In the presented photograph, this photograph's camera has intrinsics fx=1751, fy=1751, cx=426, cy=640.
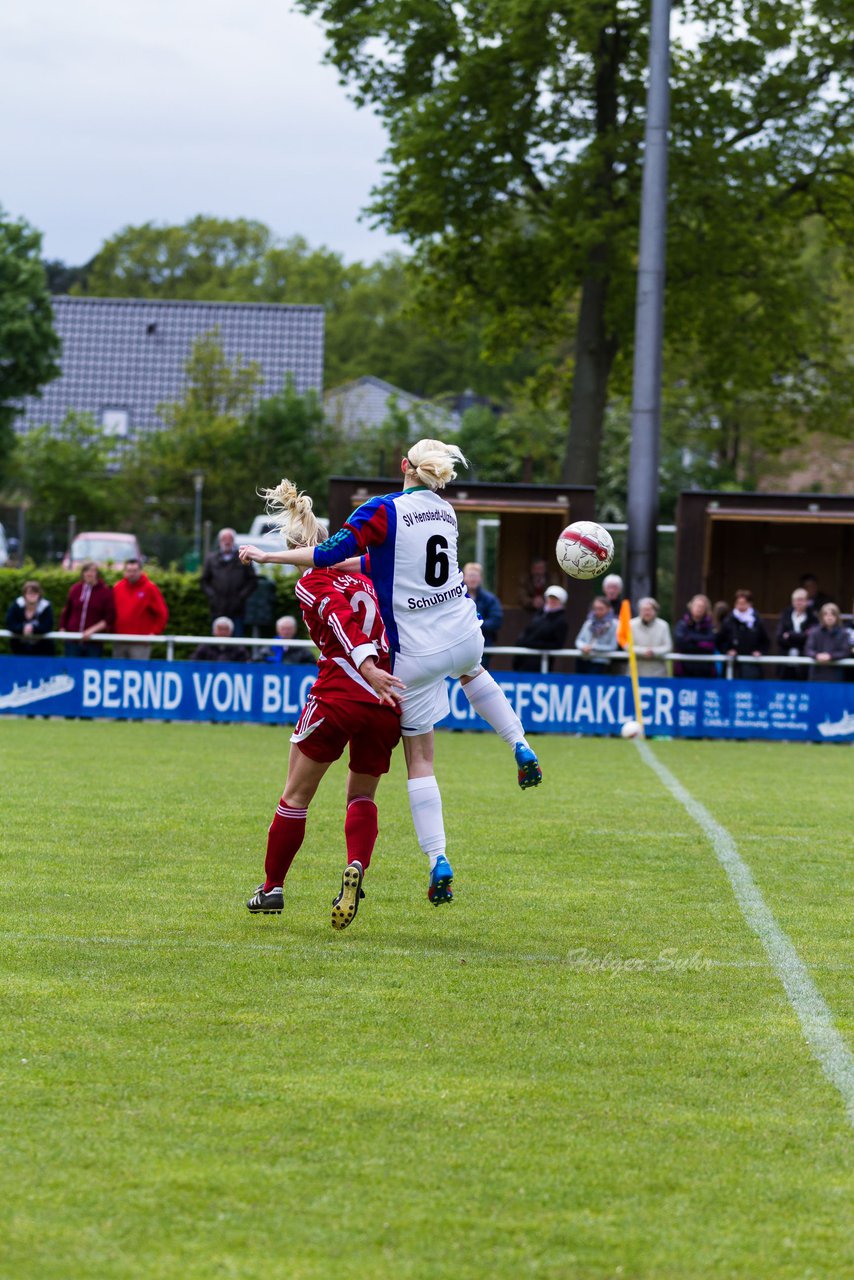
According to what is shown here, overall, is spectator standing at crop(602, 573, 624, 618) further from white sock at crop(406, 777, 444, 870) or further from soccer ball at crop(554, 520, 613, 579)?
white sock at crop(406, 777, 444, 870)

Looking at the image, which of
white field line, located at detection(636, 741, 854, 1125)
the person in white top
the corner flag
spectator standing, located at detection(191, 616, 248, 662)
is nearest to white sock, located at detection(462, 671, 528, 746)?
the person in white top

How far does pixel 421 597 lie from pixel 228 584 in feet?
45.8

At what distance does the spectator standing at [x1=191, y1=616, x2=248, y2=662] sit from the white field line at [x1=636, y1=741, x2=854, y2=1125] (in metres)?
9.99

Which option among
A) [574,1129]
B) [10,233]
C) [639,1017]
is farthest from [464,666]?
[10,233]

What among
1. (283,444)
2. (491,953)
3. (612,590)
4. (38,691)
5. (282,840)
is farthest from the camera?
(283,444)

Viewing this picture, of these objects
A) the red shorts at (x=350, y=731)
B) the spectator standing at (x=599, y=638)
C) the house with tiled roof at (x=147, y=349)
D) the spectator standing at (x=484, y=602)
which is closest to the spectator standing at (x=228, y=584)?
the spectator standing at (x=484, y=602)

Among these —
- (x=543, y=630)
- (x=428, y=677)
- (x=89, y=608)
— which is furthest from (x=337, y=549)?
(x=89, y=608)

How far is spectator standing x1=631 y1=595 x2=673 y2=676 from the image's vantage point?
19.6 m

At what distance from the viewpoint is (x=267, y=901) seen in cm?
739

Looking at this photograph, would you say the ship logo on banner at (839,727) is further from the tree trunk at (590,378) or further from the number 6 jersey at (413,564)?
the number 6 jersey at (413,564)

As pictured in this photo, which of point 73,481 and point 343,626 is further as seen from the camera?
point 73,481

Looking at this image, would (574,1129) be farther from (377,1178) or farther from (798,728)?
(798,728)

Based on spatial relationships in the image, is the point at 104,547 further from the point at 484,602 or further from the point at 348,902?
the point at 348,902

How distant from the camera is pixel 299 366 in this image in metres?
60.6
